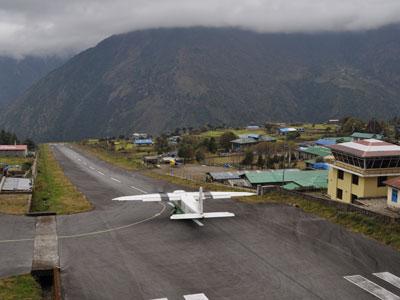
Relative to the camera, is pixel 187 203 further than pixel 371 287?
Yes

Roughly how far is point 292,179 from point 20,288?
5554cm

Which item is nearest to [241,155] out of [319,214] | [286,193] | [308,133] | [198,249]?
[308,133]

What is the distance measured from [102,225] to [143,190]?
75.5 ft

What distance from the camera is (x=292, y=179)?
247 feet

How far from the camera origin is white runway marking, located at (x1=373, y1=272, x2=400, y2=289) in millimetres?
27609

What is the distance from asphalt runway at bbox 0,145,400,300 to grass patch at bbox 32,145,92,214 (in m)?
4.17

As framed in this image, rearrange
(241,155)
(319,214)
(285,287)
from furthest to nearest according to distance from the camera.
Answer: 1. (241,155)
2. (319,214)
3. (285,287)

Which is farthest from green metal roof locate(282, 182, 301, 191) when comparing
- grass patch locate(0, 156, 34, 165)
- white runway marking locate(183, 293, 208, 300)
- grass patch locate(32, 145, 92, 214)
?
grass patch locate(0, 156, 34, 165)

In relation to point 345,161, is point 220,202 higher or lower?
lower

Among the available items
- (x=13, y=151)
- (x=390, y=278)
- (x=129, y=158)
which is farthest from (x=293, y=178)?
(x=13, y=151)

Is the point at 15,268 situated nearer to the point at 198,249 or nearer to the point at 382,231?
the point at 198,249

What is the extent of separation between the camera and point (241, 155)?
127 metres

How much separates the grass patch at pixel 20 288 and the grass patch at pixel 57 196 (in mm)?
Result: 18120

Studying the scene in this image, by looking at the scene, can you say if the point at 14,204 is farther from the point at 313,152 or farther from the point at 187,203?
the point at 313,152
